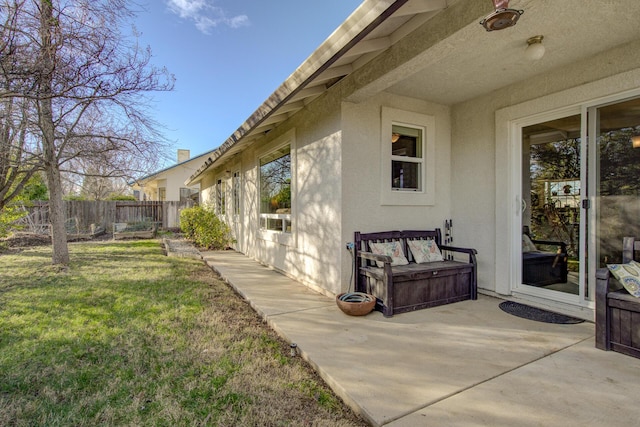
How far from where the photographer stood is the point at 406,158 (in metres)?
4.82

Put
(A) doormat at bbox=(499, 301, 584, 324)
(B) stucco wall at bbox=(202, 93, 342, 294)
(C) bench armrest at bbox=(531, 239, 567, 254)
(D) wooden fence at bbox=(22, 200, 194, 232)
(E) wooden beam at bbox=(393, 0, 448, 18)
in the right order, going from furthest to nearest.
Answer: (D) wooden fence at bbox=(22, 200, 194, 232) → (B) stucco wall at bbox=(202, 93, 342, 294) → (C) bench armrest at bbox=(531, 239, 567, 254) → (A) doormat at bbox=(499, 301, 584, 324) → (E) wooden beam at bbox=(393, 0, 448, 18)

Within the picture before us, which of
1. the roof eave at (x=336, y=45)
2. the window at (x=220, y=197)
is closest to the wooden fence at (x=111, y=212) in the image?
the window at (x=220, y=197)

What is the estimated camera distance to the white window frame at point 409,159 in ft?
15.0

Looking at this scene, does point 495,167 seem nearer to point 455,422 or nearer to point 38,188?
point 455,422

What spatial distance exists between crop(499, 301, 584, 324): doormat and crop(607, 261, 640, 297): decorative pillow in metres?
0.91

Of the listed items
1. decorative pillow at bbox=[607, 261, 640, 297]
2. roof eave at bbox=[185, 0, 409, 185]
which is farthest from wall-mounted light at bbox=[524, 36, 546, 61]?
decorative pillow at bbox=[607, 261, 640, 297]

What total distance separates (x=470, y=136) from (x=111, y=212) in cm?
1651

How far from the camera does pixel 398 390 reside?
88.4 inches

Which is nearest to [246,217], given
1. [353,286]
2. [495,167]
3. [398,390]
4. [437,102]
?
[353,286]

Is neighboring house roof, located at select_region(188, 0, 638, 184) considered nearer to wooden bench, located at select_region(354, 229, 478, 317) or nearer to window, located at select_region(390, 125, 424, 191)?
window, located at select_region(390, 125, 424, 191)

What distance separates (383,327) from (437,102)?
11.5 feet

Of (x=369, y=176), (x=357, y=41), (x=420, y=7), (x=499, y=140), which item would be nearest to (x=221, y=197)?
(x=369, y=176)

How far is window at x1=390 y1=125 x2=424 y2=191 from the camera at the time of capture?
473cm

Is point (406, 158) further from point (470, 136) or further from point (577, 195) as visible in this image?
point (577, 195)
